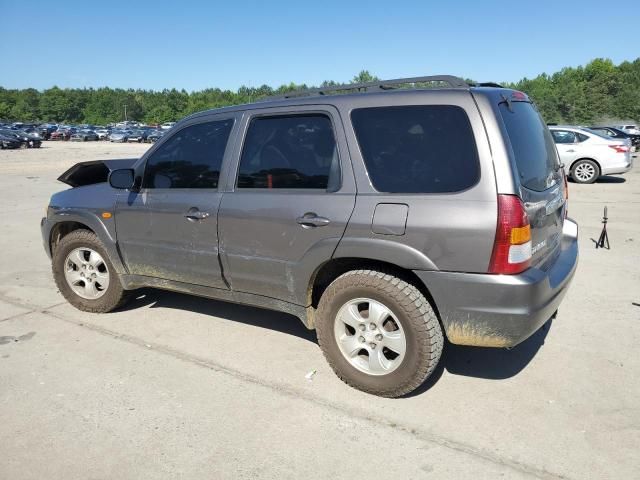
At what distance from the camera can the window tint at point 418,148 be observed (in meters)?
2.92

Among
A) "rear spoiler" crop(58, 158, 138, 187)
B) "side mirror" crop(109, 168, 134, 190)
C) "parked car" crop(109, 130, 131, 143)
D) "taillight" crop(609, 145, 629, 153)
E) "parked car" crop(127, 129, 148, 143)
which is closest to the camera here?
"side mirror" crop(109, 168, 134, 190)

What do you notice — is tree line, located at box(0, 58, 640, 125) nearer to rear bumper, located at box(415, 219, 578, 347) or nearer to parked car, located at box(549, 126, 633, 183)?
parked car, located at box(549, 126, 633, 183)

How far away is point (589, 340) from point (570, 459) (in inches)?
66.5

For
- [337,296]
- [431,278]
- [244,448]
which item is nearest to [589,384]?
[431,278]

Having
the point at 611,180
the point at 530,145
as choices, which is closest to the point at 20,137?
the point at 611,180

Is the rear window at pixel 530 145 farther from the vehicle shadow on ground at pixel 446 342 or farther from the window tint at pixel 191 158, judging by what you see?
Result: the window tint at pixel 191 158

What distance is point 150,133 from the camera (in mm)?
56812

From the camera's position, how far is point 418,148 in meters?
3.06

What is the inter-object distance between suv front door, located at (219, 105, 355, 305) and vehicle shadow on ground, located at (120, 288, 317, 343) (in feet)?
2.55

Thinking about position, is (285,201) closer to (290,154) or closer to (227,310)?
(290,154)

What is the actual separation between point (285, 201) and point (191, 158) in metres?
1.05

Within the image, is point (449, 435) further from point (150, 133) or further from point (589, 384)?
point (150, 133)

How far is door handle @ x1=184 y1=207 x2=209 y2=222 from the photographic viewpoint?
387 cm

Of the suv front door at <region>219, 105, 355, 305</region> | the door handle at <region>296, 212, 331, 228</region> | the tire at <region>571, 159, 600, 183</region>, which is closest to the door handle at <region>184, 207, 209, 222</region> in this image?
A: the suv front door at <region>219, 105, 355, 305</region>
